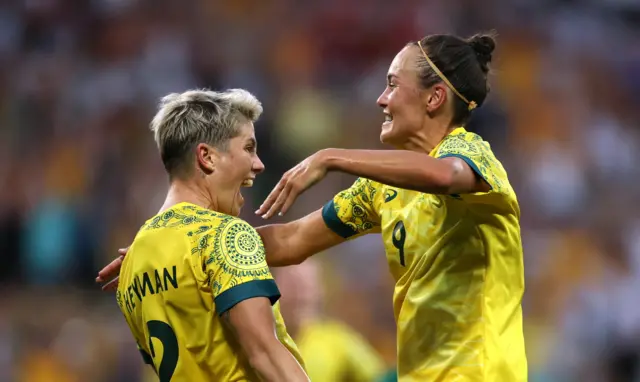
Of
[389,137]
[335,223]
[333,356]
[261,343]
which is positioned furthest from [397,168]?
[333,356]

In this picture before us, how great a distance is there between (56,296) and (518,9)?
456cm

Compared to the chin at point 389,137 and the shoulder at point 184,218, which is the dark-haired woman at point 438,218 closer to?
the chin at point 389,137

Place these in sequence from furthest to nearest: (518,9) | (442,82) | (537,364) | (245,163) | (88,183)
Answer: (518,9) → (88,183) → (537,364) → (442,82) → (245,163)

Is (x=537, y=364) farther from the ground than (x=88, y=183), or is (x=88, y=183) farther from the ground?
(x=88, y=183)

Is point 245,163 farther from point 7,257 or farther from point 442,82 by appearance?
point 7,257

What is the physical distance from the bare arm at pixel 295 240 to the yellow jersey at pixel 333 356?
Answer: 168 centimetres

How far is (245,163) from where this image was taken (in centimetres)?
304

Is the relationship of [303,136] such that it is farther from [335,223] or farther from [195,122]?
[195,122]

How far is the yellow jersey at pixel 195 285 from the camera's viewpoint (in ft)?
8.80

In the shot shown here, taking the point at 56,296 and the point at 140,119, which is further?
the point at 140,119

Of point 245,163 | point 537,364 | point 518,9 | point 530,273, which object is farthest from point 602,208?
point 245,163

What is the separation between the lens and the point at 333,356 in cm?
527

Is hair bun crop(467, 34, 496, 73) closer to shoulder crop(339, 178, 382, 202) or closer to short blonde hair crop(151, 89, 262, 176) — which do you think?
shoulder crop(339, 178, 382, 202)

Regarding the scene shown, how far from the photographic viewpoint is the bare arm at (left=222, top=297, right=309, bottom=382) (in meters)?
2.59
